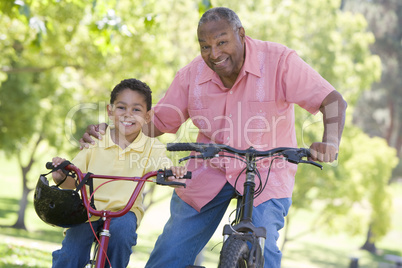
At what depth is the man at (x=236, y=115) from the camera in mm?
3929

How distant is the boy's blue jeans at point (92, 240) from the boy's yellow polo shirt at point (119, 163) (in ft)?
0.46

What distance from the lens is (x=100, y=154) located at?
415cm

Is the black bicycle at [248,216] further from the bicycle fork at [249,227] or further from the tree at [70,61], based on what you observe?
the tree at [70,61]

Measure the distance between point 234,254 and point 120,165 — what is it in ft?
4.19

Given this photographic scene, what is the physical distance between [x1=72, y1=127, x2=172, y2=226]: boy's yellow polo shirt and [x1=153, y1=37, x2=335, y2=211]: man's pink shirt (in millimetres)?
299

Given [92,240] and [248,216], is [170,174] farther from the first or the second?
[92,240]

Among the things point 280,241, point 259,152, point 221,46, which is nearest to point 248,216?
point 259,152

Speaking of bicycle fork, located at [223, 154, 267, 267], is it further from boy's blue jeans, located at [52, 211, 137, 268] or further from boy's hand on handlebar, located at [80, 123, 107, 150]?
boy's hand on handlebar, located at [80, 123, 107, 150]

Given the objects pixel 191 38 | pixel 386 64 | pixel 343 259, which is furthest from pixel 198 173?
pixel 386 64

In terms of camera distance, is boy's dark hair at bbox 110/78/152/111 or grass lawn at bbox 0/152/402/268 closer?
boy's dark hair at bbox 110/78/152/111

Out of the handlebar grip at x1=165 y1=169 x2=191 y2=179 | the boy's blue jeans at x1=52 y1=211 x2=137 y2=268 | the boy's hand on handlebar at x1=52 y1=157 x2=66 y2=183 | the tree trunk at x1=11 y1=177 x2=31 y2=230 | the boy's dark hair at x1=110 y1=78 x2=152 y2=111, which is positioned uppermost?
the boy's dark hair at x1=110 y1=78 x2=152 y2=111

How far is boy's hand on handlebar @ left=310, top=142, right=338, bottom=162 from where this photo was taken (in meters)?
3.45

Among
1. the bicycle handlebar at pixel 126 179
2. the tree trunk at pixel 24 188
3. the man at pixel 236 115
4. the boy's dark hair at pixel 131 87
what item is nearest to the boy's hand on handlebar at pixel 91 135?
the man at pixel 236 115

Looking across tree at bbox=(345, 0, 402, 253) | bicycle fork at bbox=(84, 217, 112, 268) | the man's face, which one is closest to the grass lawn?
tree at bbox=(345, 0, 402, 253)
